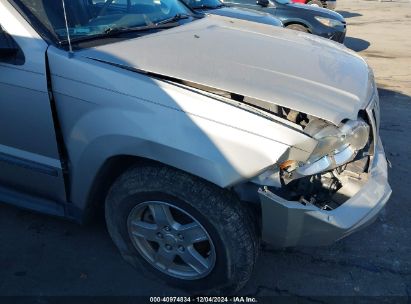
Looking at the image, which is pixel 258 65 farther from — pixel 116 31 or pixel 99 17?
pixel 99 17

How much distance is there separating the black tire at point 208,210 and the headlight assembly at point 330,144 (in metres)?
0.38

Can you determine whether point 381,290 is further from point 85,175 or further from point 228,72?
point 85,175

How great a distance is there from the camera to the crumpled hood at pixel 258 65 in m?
2.30

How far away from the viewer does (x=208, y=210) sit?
226 centimetres

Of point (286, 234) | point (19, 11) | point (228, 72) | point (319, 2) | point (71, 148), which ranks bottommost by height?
point (319, 2)

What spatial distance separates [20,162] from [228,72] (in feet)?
4.59

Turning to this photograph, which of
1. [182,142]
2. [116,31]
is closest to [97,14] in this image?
[116,31]

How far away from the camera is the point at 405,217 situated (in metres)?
3.45

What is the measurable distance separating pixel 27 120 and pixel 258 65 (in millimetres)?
1400

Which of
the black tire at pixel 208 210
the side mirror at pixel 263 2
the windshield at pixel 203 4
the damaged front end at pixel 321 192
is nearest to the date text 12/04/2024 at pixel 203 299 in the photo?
the black tire at pixel 208 210

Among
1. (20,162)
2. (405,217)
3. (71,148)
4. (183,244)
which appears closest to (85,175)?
(71,148)

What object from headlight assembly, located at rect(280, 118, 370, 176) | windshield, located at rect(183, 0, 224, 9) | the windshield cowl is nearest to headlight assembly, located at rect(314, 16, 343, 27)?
windshield, located at rect(183, 0, 224, 9)

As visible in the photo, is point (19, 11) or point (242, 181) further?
point (19, 11)

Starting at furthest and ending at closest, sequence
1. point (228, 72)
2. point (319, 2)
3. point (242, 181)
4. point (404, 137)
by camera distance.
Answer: point (319, 2) < point (404, 137) < point (228, 72) < point (242, 181)
